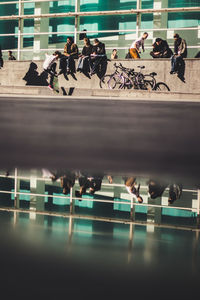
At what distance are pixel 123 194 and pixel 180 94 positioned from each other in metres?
16.0

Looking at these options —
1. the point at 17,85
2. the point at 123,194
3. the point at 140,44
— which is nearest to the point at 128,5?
the point at 140,44

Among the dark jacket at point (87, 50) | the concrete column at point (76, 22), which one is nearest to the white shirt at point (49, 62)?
the dark jacket at point (87, 50)

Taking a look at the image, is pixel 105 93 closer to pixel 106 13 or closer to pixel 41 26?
pixel 106 13

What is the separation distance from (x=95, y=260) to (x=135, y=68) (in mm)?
18818

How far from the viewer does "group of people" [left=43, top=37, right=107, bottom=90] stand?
1905cm

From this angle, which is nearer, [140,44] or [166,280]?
[166,280]

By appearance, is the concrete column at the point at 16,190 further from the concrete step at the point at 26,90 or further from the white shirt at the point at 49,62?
the white shirt at the point at 49,62

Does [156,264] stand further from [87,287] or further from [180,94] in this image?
[180,94]

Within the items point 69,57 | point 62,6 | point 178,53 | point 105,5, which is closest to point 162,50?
point 178,53

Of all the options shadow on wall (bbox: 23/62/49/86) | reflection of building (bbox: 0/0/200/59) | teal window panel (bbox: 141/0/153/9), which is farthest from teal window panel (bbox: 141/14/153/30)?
shadow on wall (bbox: 23/62/49/86)

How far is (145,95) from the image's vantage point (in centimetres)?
1794

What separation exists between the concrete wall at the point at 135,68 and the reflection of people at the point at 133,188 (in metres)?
16.7

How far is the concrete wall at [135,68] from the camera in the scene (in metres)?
18.2

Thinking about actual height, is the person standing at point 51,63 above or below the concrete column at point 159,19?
below
